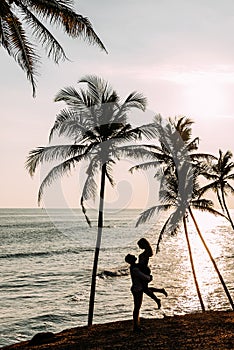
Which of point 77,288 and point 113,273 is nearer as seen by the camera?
point 77,288

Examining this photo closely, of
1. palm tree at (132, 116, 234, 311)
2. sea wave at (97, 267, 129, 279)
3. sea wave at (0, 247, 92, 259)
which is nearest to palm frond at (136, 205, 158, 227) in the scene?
palm tree at (132, 116, 234, 311)

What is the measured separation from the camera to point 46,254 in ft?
252

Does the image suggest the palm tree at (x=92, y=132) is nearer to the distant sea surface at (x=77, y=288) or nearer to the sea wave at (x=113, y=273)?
the distant sea surface at (x=77, y=288)

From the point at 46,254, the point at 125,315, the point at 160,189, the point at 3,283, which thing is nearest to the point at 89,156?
the point at 160,189

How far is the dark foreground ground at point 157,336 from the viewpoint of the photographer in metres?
10.7

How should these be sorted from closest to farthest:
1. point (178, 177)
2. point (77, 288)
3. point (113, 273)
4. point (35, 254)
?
point (178, 177)
point (77, 288)
point (113, 273)
point (35, 254)

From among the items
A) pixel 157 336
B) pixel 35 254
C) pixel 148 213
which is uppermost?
pixel 148 213

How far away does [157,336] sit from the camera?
11555 millimetres

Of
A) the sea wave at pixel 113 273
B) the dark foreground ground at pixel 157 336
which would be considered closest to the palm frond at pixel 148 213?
the dark foreground ground at pixel 157 336

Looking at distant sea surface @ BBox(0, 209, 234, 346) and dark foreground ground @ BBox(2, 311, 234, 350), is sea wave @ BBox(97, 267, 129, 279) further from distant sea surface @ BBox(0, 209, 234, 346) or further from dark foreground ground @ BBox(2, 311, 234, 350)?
dark foreground ground @ BBox(2, 311, 234, 350)

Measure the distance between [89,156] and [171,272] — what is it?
41167 mm

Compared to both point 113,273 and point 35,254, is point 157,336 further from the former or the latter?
point 35,254

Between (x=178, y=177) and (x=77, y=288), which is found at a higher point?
(x=178, y=177)

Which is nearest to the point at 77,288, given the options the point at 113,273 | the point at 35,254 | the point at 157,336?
the point at 113,273
